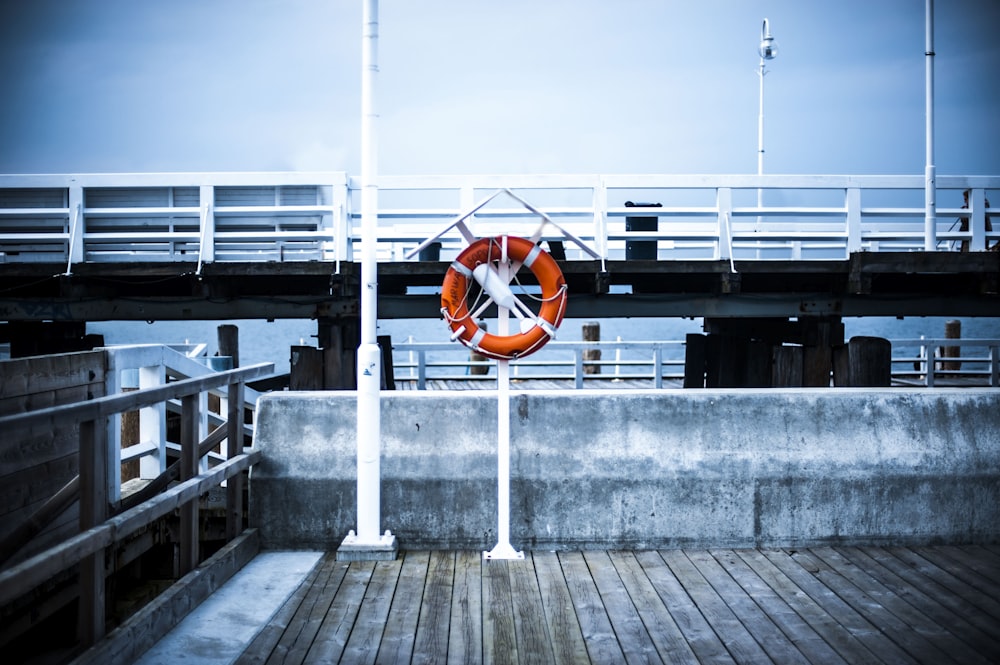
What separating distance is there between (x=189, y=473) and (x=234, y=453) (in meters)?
0.74

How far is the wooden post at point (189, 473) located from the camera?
474cm

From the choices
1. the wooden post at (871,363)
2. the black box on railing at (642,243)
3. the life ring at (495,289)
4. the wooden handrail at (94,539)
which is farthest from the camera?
the black box on railing at (642,243)

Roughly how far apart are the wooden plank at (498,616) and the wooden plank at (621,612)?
494 millimetres

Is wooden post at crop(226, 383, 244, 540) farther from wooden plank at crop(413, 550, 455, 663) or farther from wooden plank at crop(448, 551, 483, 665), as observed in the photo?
wooden plank at crop(448, 551, 483, 665)

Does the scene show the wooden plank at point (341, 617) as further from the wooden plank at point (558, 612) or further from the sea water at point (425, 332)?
the sea water at point (425, 332)

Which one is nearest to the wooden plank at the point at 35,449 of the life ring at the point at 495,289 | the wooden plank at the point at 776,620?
the life ring at the point at 495,289

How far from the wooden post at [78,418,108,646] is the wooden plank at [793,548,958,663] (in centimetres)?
353

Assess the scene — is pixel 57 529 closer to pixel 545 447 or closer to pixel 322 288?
pixel 545 447

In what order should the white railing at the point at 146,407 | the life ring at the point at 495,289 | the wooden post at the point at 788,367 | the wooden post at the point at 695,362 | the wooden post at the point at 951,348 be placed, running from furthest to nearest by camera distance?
the wooden post at the point at 951,348 < the wooden post at the point at 695,362 < the wooden post at the point at 788,367 < the white railing at the point at 146,407 < the life ring at the point at 495,289

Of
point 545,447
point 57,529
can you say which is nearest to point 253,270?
point 57,529

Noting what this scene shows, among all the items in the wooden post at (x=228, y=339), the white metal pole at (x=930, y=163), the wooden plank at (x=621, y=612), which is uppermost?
the white metal pole at (x=930, y=163)

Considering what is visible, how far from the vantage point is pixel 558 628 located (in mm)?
4207

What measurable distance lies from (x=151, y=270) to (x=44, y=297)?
2.14 meters

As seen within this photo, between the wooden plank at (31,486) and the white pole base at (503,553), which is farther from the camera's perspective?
the white pole base at (503,553)
